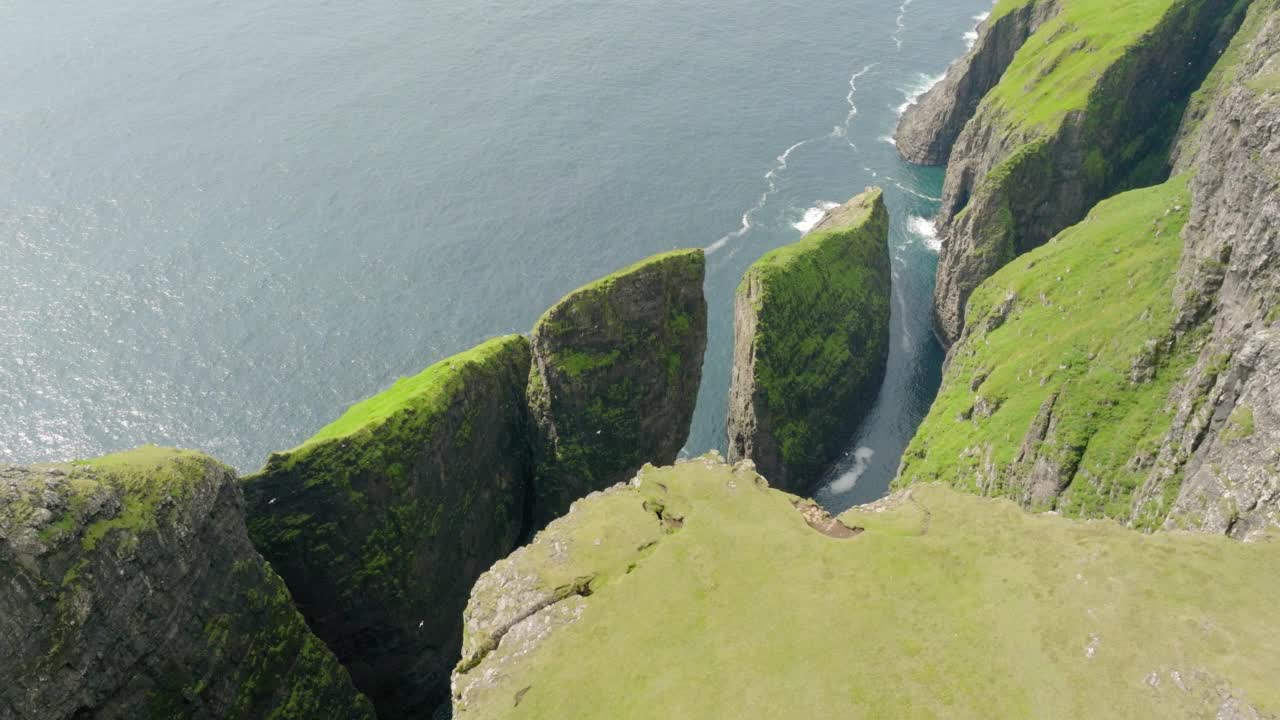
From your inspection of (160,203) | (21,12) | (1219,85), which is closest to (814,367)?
(1219,85)

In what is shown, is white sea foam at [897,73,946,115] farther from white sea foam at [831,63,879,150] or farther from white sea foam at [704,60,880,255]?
white sea foam at [704,60,880,255]

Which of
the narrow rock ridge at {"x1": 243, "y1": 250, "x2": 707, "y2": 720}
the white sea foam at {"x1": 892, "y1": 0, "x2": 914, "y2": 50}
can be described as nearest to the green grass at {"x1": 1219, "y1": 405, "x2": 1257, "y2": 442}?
the narrow rock ridge at {"x1": 243, "y1": 250, "x2": 707, "y2": 720}

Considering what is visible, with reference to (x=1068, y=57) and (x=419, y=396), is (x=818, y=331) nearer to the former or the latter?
(x=419, y=396)

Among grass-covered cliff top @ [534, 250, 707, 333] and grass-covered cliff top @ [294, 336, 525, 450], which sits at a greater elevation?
grass-covered cliff top @ [534, 250, 707, 333]

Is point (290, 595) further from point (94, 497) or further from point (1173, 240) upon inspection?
point (1173, 240)

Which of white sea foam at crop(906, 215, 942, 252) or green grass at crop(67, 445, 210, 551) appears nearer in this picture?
green grass at crop(67, 445, 210, 551)

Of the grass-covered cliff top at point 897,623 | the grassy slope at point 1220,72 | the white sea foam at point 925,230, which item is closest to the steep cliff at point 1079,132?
the grassy slope at point 1220,72

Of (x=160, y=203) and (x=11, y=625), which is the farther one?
(x=160, y=203)

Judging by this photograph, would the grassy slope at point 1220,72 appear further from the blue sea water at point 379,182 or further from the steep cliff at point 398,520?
the steep cliff at point 398,520
